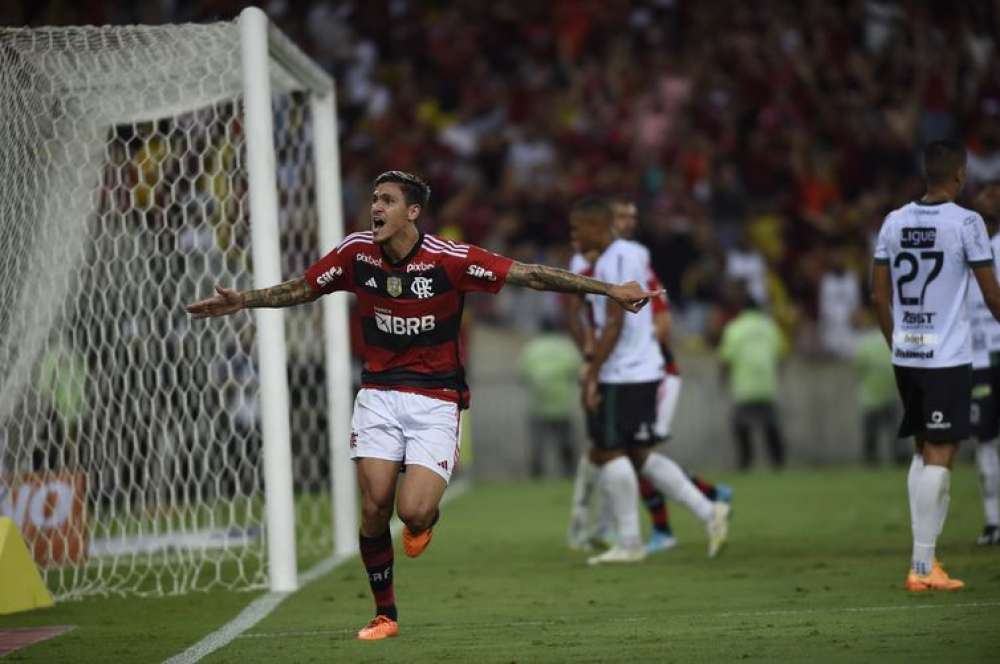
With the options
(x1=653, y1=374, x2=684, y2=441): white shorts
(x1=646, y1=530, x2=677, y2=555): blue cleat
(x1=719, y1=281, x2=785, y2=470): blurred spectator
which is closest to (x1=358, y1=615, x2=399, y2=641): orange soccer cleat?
(x1=653, y1=374, x2=684, y2=441): white shorts

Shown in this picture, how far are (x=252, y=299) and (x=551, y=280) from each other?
144 cm

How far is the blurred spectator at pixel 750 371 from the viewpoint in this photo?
19.2m

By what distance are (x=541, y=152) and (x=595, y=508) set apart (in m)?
6.97

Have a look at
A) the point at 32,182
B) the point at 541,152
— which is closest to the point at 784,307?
the point at 541,152

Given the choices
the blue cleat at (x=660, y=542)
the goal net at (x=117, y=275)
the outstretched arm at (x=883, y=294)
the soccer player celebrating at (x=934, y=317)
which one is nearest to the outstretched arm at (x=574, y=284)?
the outstretched arm at (x=883, y=294)

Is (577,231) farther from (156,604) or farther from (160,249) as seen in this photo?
(156,604)

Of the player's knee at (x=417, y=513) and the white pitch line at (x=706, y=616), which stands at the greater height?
the player's knee at (x=417, y=513)

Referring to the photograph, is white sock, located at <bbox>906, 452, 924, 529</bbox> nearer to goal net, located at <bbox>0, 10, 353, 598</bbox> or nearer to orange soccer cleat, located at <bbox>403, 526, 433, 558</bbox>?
orange soccer cleat, located at <bbox>403, 526, 433, 558</bbox>

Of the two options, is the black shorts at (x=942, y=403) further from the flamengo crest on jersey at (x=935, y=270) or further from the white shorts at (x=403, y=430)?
the white shorts at (x=403, y=430)

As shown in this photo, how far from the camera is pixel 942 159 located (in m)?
8.41

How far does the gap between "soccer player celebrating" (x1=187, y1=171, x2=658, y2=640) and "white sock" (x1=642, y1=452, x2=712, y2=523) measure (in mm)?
3492

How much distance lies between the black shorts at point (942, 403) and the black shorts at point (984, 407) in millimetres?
2548

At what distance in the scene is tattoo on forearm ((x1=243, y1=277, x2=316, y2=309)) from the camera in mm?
7661

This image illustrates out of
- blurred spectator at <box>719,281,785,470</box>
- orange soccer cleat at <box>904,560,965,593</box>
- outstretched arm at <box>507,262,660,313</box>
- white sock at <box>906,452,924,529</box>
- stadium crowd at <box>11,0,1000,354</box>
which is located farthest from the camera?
stadium crowd at <box>11,0,1000,354</box>
